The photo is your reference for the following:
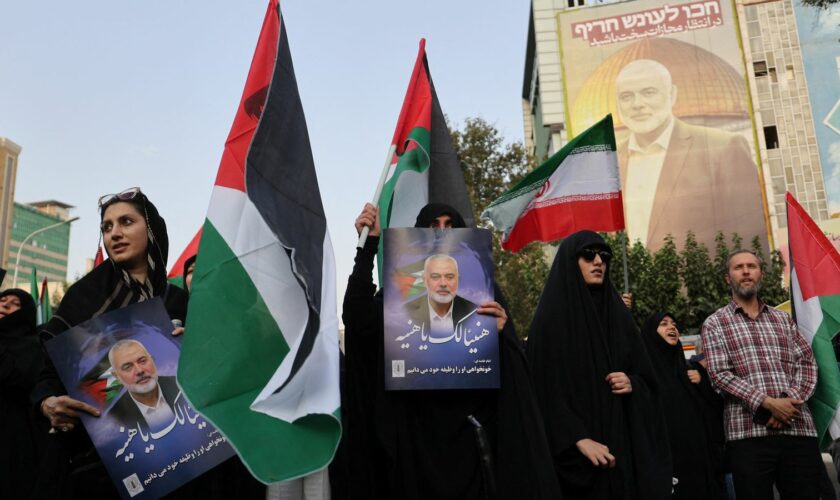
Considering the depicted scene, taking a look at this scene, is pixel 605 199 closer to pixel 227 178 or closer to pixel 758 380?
pixel 758 380

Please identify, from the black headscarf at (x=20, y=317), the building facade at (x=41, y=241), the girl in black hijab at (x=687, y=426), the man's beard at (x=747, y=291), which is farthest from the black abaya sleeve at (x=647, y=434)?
the building facade at (x=41, y=241)

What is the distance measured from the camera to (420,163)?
4.30 meters

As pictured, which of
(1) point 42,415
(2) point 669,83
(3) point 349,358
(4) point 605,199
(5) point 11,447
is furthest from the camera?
(2) point 669,83

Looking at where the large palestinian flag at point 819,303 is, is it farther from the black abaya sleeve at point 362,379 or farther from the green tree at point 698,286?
the green tree at point 698,286

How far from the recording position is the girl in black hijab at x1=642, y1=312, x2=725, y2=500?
5.25 metres

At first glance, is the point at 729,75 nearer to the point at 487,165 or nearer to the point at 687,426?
the point at 487,165

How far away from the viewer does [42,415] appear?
298 cm

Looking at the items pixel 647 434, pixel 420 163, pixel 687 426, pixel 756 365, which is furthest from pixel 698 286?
pixel 647 434

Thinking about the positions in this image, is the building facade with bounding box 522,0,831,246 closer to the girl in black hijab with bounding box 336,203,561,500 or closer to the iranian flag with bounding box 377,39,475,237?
the iranian flag with bounding box 377,39,475,237

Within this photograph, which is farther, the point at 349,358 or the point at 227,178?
the point at 349,358

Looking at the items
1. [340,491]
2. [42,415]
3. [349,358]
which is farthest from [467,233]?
[340,491]

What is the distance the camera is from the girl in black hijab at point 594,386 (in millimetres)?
3408

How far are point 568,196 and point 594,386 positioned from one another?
2.79 m

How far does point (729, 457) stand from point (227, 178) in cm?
331
